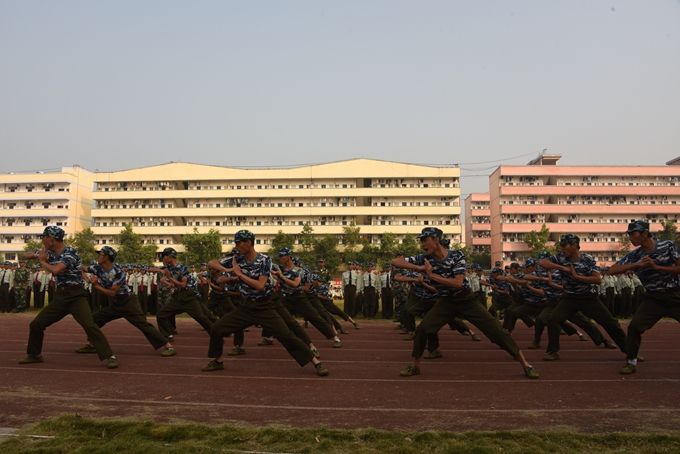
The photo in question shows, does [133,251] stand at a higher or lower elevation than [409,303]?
higher

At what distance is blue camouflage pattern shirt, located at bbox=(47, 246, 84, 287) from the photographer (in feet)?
27.8

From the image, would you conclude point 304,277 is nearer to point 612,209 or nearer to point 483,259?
point 612,209

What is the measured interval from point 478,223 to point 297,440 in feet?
276

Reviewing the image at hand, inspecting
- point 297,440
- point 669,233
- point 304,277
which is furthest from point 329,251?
point 297,440

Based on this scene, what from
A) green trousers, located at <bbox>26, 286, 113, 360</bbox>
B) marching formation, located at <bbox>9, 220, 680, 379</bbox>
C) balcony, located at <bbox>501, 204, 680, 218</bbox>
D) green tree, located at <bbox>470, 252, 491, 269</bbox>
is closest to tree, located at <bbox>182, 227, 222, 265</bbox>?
green tree, located at <bbox>470, 252, 491, 269</bbox>

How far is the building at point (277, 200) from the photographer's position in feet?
226

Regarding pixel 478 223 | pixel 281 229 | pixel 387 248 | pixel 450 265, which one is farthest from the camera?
pixel 478 223

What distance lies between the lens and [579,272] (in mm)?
9062

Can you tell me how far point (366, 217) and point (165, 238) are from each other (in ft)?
86.5

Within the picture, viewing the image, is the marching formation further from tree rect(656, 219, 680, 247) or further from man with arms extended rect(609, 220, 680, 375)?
tree rect(656, 219, 680, 247)

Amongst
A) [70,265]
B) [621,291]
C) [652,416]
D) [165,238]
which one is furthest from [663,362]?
[165,238]

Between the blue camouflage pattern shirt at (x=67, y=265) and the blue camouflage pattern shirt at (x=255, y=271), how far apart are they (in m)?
2.56

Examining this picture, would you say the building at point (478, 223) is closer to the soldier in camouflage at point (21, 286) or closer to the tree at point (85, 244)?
the tree at point (85, 244)

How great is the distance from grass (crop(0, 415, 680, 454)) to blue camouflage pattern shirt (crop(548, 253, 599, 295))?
168 inches
